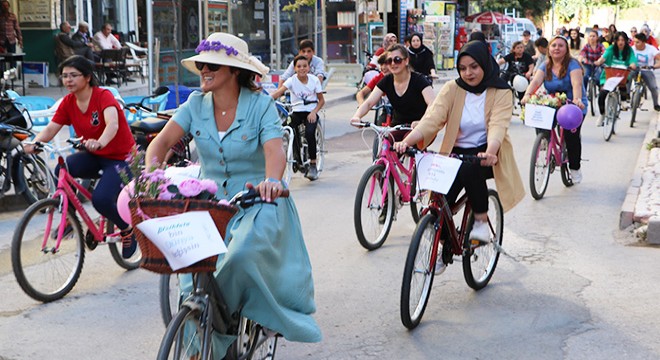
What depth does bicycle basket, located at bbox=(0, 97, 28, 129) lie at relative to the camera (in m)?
10.2

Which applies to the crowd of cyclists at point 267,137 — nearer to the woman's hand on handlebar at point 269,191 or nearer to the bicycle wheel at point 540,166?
the woman's hand on handlebar at point 269,191

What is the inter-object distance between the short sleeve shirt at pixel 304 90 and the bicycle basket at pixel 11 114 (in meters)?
3.19

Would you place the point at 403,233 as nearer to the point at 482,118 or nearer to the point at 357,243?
the point at 357,243

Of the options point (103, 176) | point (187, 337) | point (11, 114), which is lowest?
point (187, 337)

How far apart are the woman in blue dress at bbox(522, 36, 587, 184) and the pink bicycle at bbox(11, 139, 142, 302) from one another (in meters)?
5.57

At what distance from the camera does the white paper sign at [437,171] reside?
19.0 ft

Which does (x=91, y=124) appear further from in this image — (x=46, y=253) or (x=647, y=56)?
(x=647, y=56)

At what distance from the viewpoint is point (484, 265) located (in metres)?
6.86

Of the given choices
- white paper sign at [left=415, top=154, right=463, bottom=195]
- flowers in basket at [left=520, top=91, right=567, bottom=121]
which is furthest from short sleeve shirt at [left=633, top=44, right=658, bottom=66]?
white paper sign at [left=415, top=154, right=463, bottom=195]

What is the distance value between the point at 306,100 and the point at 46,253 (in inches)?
223

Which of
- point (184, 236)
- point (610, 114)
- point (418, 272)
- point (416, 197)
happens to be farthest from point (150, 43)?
point (184, 236)

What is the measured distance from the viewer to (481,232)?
6309 mm

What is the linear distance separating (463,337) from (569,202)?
4.95 metres

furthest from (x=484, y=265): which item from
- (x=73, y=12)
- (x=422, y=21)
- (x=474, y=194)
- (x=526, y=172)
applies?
(x=422, y=21)
